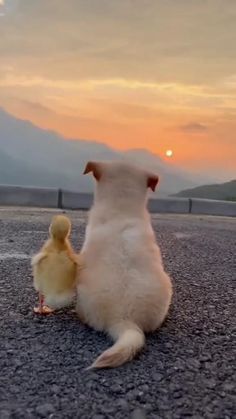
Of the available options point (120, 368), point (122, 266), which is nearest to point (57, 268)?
point (122, 266)


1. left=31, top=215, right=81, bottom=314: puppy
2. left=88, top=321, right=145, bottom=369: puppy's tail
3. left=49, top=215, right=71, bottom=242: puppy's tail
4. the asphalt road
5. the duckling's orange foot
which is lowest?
the asphalt road

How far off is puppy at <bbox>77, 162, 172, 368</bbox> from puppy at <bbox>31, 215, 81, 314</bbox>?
9cm

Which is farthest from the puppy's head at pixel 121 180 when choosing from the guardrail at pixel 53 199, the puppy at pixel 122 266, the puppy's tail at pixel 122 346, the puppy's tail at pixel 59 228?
the guardrail at pixel 53 199

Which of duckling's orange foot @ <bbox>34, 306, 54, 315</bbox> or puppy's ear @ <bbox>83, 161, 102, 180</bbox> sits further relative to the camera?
duckling's orange foot @ <bbox>34, 306, 54, 315</bbox>

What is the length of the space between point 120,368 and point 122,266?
0.60 meters

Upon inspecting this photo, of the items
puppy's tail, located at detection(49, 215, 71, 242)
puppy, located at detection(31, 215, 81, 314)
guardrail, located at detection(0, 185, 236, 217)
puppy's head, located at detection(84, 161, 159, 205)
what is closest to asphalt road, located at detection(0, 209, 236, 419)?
puppy, located at detection(31, 215, 81, 314)

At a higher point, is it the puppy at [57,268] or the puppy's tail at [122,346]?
the puppy at [57,268]

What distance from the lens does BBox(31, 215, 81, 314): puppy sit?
3.37 meters

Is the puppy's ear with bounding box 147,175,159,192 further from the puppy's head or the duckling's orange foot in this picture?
the duckling's orange foot

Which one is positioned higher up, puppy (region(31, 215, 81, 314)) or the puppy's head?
the puppy's head

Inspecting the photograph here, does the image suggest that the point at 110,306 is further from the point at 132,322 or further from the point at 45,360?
the point at 45,360

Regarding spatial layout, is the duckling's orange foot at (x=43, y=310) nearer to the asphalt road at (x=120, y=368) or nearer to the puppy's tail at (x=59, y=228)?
the asphalt road at (x=120, y=368)

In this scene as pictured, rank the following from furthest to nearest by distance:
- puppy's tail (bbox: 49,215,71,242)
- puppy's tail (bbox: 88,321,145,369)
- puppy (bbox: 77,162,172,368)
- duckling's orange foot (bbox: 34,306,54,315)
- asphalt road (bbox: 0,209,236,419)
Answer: duckling's orange foot (bbox: 34,306,54,315) → puppy's tail (bbox: 49,215,71,242) → puppy (bbox: 77,162,172,368) → puppy's tail (bbox: 88,321,145,369) → asphalt road (bbox: 0,209,236,419)

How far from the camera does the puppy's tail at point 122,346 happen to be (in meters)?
2.82
